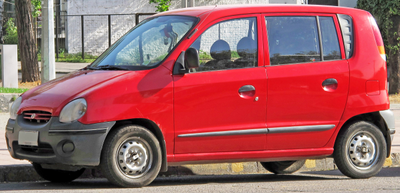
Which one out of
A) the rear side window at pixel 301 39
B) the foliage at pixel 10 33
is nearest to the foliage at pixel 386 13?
the rear side window at pixel 301 39

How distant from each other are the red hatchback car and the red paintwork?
0.4 inches

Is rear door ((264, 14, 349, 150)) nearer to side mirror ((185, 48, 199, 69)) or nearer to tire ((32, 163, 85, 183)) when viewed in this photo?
side mirror ((185, 48, 199, 69))

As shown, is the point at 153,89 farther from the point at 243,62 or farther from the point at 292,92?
the point at 292,92

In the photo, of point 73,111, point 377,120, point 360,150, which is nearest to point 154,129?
point 73,111

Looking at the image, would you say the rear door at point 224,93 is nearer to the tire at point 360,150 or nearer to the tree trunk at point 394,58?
the tire at point 360,150

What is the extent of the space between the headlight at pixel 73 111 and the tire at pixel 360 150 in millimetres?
2695

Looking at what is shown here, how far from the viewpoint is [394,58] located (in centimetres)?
1734

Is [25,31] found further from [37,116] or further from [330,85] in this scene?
[330,85]

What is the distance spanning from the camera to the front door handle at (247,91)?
20.5ft

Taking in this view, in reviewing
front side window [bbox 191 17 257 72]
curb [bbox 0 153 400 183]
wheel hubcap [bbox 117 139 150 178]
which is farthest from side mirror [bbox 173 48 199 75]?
curb [bbox 0 153 400 183]

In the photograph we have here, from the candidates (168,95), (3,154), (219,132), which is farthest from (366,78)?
(3,154)

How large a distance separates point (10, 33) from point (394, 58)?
18.1 metres

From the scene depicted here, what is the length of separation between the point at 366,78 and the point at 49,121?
3.22 meters

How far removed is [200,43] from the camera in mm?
6270
